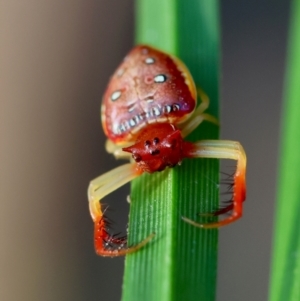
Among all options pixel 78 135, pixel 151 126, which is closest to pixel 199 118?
pixel 151 126

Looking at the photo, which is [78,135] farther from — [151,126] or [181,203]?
[181,203]

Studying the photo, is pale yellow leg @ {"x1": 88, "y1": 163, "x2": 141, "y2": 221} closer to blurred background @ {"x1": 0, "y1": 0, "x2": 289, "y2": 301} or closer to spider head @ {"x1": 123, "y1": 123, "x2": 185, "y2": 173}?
spider head @ {"x1": 123, "y1": 123, "x2": 185, "y2": 173}

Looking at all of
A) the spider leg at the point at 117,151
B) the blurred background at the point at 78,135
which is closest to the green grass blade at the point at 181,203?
the spider leg at the point at 117,151

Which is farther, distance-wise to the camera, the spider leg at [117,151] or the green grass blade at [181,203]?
the spider leg at [117,151]

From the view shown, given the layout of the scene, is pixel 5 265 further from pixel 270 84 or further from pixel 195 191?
pixel 270 84

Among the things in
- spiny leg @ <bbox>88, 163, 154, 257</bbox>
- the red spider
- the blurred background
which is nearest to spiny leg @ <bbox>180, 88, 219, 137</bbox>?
the red spider

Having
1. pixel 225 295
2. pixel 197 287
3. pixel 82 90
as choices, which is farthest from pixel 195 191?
pixel 82 90

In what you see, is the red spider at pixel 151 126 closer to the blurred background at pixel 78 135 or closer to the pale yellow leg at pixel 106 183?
the pale yellow leg at pixel 106 183
